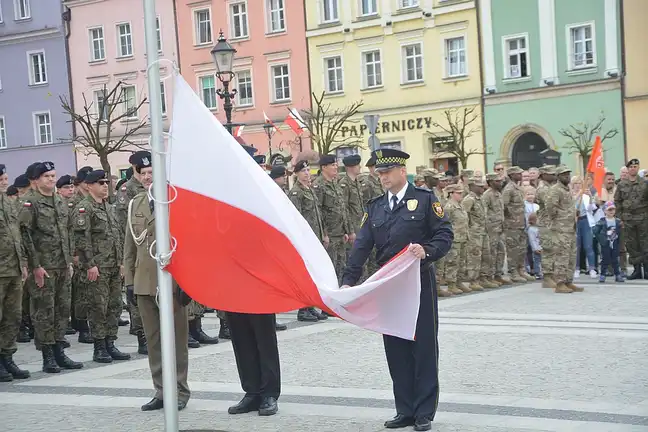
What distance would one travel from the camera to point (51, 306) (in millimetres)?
11961

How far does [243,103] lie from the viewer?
50688mm

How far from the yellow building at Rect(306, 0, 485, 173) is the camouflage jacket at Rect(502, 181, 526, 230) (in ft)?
74.6

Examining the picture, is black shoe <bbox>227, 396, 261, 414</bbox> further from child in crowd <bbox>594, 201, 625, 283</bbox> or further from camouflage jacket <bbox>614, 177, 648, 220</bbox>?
camouflage jacket <bbox>614, 177, 648, 220</bbox>

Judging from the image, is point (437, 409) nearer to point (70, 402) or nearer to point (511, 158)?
point (70, 402)

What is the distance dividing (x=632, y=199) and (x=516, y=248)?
7.68 ft

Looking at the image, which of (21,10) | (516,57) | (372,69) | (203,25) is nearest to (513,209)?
(516,57)

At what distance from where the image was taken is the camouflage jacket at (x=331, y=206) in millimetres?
16594

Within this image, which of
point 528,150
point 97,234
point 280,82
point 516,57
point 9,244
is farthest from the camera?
point 280,82

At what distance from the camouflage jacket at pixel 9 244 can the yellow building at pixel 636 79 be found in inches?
1211

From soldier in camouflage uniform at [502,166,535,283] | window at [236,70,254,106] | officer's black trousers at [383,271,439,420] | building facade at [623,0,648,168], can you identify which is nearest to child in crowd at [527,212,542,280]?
soldier in camouflage uniform at [502,166,535,283]

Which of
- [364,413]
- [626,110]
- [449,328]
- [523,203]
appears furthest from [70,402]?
[626,110]

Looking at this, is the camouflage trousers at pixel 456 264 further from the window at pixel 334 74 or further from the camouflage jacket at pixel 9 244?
the window at pixel 334 74

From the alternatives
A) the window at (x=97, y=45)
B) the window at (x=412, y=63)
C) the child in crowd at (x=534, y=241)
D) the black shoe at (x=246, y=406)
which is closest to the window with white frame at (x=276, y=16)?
the window at (x=412, y=63)

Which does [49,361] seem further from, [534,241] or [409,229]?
[534,241]
